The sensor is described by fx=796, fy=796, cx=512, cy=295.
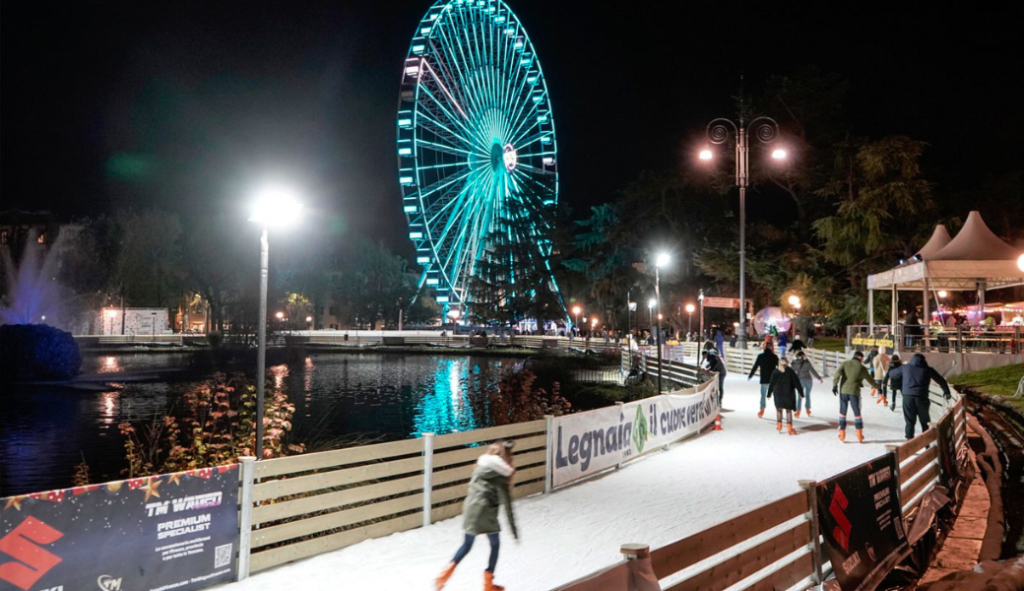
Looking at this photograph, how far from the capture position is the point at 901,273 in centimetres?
2683

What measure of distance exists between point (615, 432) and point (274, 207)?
18.7 feet

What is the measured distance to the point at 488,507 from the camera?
614 cm

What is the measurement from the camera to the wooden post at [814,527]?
5.48 meters

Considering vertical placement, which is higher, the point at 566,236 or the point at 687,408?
the point at 566,236

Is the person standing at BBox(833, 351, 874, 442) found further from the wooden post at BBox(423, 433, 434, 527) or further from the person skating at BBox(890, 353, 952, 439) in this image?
the wooden post at BBox(423, 433, 434, 527)

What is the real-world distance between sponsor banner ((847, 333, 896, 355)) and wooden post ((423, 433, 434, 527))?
2041cm

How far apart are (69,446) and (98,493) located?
14316 millimetres

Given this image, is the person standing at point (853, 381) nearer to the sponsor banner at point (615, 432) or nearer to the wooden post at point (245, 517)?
the sponsor banner at point (615, 432)

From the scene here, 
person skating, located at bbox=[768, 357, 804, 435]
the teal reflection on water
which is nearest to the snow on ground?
person skating, located at bbox=[768, 357, 804, 435]

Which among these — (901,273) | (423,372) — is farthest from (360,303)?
(901,273)

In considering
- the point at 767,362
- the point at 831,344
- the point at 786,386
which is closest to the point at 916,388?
the point at 786,386

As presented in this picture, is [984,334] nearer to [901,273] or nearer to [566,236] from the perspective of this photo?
[901,273]

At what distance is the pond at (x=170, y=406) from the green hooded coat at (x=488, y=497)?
254 inches

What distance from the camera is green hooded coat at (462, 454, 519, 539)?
611 centimetres
